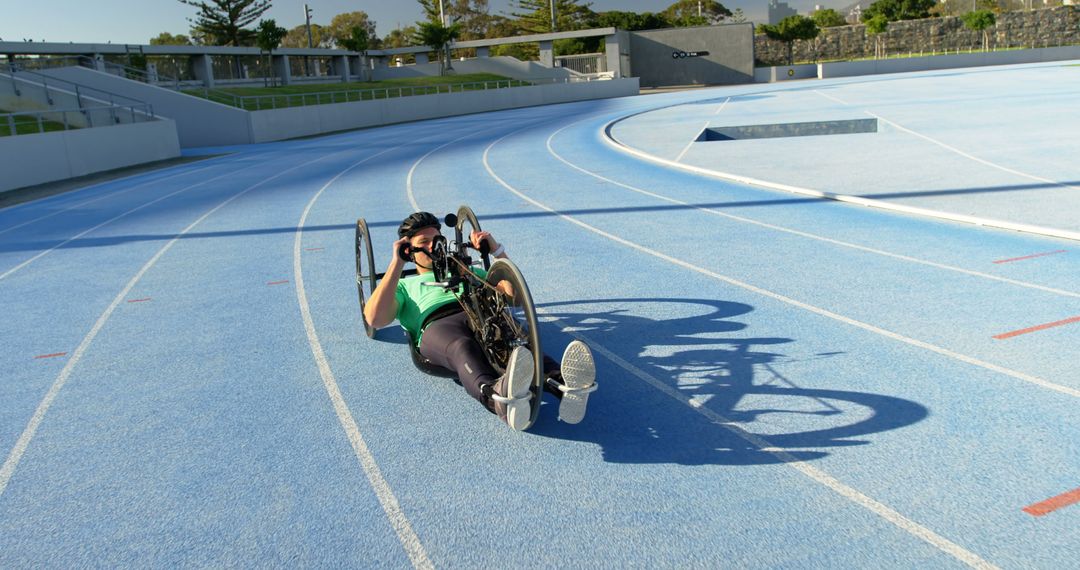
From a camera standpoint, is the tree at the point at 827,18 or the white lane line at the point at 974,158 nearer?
the white lane line at the point at 974,158

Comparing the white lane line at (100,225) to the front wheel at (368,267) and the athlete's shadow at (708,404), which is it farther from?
the athlete's shadow at (708,404)

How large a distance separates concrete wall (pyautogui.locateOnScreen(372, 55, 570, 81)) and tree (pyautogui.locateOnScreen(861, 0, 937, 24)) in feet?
157

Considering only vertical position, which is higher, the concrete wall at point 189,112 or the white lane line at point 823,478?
the concrete wall at point 189,112

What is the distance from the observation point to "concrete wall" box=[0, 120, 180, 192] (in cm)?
2100

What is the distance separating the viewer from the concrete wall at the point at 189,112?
33500 mm

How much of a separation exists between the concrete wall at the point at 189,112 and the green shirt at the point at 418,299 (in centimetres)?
3082

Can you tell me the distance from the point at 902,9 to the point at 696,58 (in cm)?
3973

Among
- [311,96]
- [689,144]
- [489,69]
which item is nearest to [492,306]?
[689,144]

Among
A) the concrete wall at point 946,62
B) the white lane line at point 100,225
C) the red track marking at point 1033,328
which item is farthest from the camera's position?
the concrete wall at point 946,62

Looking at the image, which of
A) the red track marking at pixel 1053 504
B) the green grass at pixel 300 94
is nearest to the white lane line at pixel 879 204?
the red track marking at pixel 1053 504

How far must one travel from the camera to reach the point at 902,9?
Result: 95.2m

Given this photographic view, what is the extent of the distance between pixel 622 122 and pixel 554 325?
25854 mm

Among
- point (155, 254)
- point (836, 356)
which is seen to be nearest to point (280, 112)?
point (155, 254)

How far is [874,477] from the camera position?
416 cm
